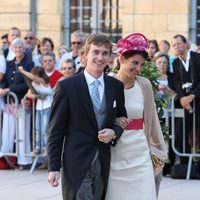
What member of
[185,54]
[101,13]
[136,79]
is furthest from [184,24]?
[136,79]

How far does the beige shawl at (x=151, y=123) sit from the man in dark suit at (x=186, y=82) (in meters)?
4.45

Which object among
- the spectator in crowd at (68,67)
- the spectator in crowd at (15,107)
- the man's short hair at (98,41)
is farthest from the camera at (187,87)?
the man's short hair at (98,41)

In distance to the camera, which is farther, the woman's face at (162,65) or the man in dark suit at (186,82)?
the woman's face at (162,65)

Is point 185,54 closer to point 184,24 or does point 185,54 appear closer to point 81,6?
point 184,24

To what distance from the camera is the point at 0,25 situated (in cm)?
1983

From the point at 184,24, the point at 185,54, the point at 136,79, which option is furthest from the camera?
the point at 184,24

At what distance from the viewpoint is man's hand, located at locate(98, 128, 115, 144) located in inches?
243

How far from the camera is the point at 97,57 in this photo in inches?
245

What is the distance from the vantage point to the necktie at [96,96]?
6.29 metres

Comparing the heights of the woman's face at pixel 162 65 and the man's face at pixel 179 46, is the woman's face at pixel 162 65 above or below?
below

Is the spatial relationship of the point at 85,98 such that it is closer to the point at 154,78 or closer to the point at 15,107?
the point at 154,78

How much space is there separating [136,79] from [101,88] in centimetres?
57

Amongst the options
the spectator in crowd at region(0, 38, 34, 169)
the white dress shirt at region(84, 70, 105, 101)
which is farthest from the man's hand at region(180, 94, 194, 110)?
the white dress shirt at region(84, 70, 105, 101)

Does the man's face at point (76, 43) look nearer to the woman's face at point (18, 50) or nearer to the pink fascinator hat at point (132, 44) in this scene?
the woman's face at point (18, 50)
